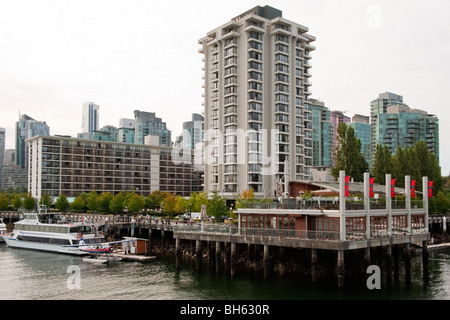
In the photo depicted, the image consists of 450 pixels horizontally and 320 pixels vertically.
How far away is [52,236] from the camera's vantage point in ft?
249

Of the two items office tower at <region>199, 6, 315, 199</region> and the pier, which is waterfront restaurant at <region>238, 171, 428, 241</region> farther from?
office tower at <region>199, 6, 315, 199</region>

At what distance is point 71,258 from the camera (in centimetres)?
6906

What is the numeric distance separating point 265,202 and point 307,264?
8739 mm

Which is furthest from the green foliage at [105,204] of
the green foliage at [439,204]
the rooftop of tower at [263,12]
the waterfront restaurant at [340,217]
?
the green foliage at [439,204]

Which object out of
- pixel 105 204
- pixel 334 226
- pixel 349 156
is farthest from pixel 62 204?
pixel 334 226

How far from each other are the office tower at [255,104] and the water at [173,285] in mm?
60588

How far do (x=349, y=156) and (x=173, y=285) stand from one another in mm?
62711

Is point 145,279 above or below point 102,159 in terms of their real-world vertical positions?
below

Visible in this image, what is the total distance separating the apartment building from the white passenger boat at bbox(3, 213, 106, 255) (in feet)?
205

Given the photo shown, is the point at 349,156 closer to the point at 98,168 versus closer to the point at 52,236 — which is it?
the point at 52,236

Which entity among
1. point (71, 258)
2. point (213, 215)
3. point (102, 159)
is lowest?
point (71, 258)
